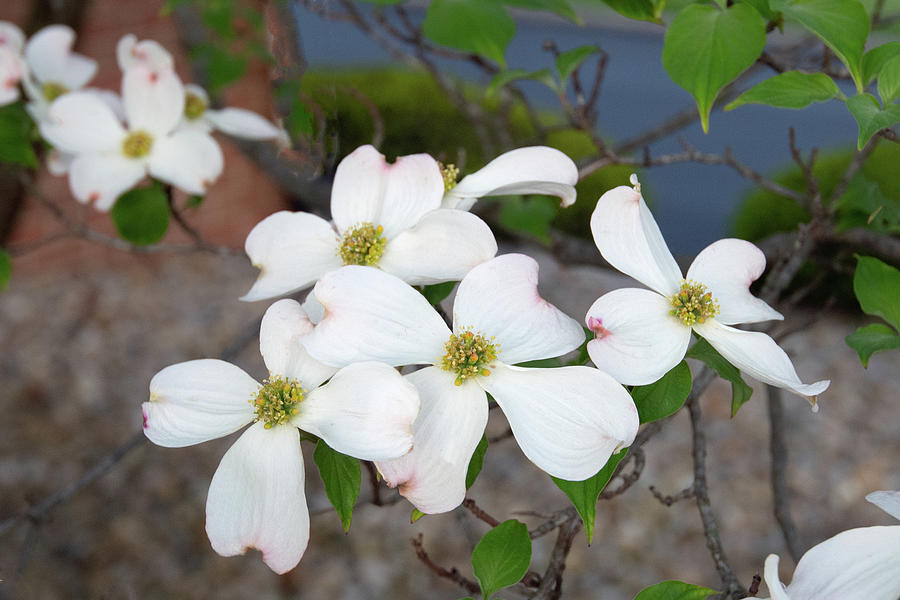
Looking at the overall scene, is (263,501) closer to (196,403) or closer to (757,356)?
(196,403)

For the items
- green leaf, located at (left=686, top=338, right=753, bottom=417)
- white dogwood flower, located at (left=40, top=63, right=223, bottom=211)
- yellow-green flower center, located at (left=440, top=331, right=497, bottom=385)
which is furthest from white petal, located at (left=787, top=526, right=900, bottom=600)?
white dogwood flower, located at (left=40, top=63, right=223, bottom=211)

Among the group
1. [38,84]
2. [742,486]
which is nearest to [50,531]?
[38,84]

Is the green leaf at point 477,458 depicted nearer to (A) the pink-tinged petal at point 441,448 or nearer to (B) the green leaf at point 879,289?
(A) the pink-tinged petal at point 441,448

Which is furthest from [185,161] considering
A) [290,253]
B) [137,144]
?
[290,253]

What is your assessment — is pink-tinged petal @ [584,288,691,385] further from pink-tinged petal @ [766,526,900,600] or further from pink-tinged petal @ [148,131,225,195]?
pink-tinged petal @ [148,131,225,195]

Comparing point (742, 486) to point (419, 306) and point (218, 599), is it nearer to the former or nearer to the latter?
point (218, 599)

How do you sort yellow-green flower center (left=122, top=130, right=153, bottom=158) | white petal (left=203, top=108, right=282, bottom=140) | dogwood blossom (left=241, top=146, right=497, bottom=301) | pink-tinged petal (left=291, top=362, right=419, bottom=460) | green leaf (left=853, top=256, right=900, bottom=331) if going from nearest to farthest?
pink-tinged petal (left=291, top=362, right=419, bottom=460) < dogwood blossom (left=241, top=146, right=497, bottom=301) < green leaf (left=853, top=256, right=900, bottom=331) < yellow-green flower center (left=122, top=130, right=153, bottom=158) < white petal (left=203, top=108, right=282, bottom=140)
